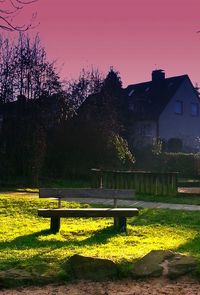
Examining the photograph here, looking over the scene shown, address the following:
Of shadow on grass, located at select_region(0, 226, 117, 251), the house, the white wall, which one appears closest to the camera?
shadow on grass, located at select_region(0, 226, 117, 251)

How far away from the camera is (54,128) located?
28062 mm

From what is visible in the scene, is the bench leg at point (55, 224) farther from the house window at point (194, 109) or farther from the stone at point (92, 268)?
the house window at point (194, 109)

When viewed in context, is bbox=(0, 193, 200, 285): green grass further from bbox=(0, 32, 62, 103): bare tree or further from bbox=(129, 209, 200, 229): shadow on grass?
bbox=(0, 32, 62, 103): bare tree

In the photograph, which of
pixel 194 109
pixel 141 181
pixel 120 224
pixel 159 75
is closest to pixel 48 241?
pixel 120 224

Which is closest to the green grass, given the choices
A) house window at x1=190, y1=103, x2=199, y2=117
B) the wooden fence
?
the wooden fence

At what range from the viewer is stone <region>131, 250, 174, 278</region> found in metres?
6.27

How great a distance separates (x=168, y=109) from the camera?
4503cm

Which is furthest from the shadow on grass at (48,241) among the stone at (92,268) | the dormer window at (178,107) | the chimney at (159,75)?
the chimney at (159,75)

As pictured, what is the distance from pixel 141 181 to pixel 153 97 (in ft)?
96.4

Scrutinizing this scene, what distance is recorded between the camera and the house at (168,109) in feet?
145

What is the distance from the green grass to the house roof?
32.8 meters

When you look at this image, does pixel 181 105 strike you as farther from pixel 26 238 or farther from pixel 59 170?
pixel 26 238

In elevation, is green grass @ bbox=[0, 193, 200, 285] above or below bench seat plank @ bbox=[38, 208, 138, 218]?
below

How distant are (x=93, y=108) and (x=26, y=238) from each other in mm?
21196
